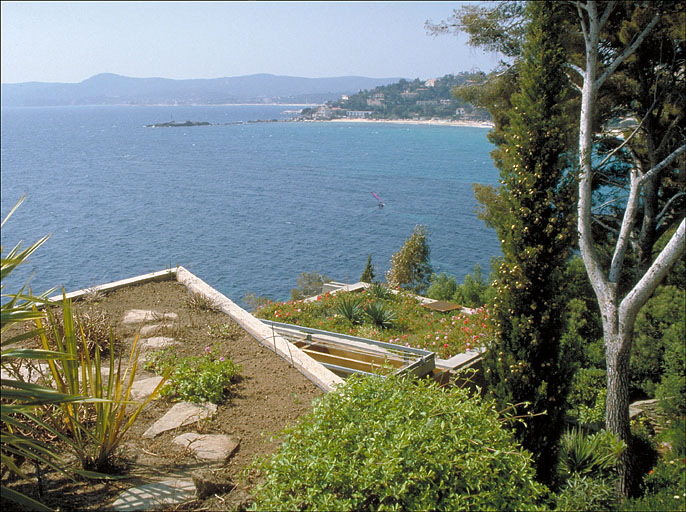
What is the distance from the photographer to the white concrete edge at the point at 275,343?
3871 millimetres

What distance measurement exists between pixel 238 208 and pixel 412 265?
1242 inches

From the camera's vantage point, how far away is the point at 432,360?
637 centimetres

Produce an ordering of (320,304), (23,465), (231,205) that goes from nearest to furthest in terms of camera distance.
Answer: (23,465), (320,304), (231,205)

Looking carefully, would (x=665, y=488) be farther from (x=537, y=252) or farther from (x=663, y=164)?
(x=663, y=164)

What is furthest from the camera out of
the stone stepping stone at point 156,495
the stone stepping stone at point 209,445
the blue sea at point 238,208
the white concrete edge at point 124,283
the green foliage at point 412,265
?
the blue sea at point 238,208

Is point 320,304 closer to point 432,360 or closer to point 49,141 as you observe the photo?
point 432,360

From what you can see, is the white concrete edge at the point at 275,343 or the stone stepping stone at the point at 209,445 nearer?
the stone stepping stone at the point at 209,445

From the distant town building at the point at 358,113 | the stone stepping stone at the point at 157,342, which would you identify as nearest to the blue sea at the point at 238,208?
the stone stepping stone at the point at 157,342

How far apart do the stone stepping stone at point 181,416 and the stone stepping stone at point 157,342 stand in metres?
1.05

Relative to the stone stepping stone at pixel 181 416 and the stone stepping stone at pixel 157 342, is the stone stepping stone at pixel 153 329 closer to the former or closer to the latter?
the stone stepping stone at pixel 157 342

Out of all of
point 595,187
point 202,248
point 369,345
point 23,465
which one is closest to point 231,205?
point 202,248

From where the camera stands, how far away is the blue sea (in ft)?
113

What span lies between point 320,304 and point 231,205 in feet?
144

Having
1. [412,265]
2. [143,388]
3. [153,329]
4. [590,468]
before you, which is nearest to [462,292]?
[412,265]
